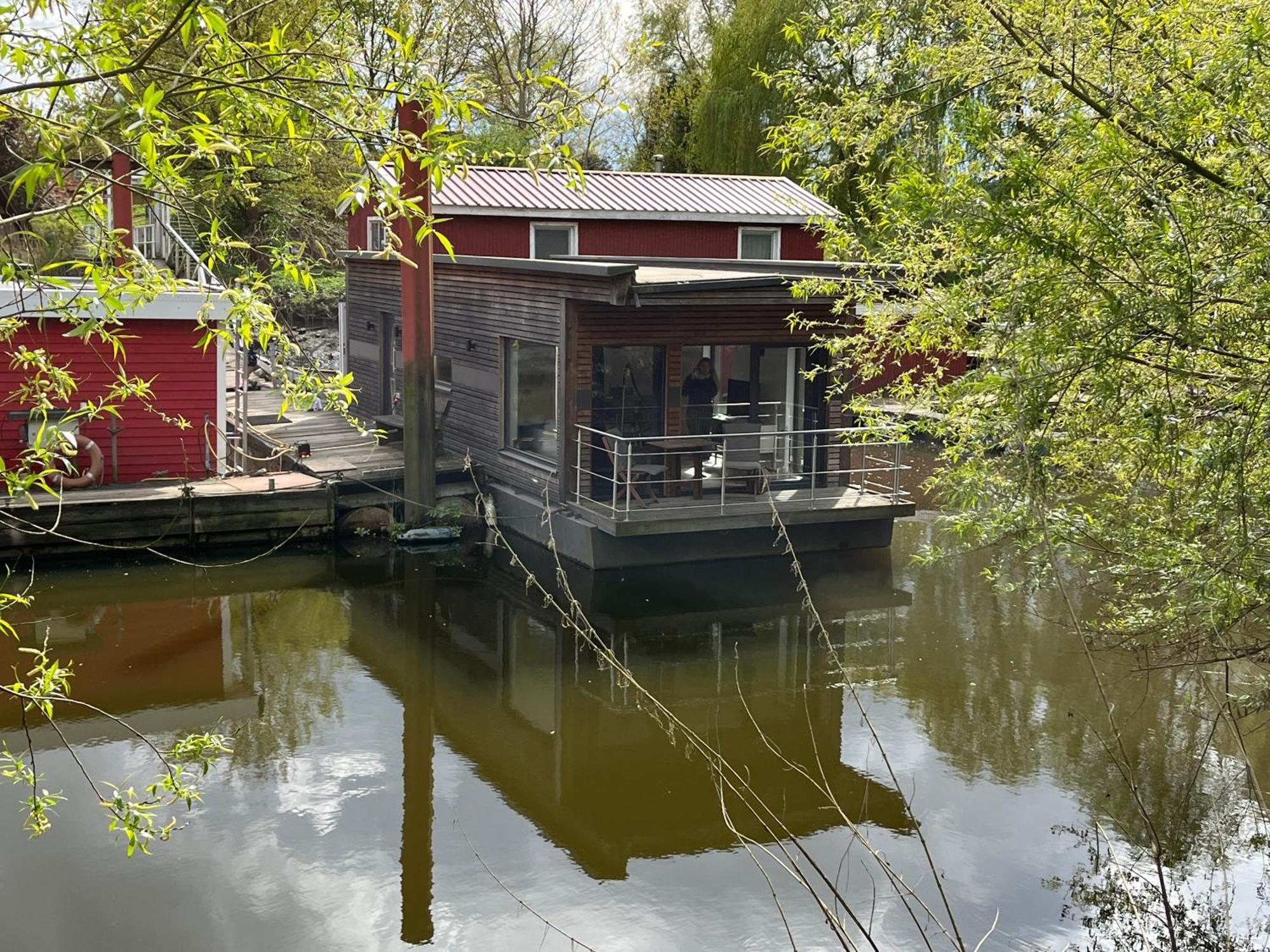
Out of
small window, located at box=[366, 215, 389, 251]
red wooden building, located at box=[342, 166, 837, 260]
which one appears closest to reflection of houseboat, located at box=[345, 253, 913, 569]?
red wooden building, located at box=[342, 166, 837, 260]

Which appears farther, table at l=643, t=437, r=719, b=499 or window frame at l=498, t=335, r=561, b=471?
window frame at l=498, t=335, r=561, b=471

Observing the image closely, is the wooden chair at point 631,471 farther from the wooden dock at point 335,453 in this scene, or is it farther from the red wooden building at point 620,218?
the red wooden building at point 620,218

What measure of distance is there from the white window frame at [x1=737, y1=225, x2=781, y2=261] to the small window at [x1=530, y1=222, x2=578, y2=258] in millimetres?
3145

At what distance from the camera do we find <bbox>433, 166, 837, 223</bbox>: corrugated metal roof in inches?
784

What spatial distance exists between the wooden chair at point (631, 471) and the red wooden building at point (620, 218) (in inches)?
224

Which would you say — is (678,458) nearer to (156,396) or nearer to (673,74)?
(156,396)

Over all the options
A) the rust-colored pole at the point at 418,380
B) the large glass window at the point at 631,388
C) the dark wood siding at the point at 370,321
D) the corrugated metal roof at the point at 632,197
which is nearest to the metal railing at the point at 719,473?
the large glass window at the point at 631,388

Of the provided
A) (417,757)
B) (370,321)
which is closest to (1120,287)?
(417,757)

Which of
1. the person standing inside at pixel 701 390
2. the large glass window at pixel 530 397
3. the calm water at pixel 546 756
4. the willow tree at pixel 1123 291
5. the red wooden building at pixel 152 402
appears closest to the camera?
the willow tree at pixel 1123 291

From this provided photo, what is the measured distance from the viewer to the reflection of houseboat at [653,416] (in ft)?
46.2

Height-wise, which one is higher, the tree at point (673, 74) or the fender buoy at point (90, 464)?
the tree at point (673, 74)

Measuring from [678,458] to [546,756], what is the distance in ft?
19.5

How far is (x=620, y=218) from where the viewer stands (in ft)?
68.4

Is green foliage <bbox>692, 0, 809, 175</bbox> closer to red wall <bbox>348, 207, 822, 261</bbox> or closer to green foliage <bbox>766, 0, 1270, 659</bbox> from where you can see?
red wall <bbox>348, 207, 822, 261</bbox>
